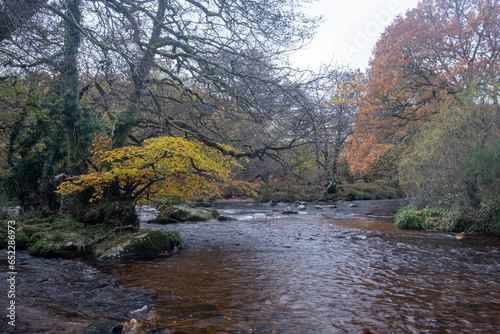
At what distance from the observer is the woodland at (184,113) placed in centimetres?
668

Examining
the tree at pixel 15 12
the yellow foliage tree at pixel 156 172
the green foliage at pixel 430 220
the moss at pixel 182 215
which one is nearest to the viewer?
the tree at pixel 15 12

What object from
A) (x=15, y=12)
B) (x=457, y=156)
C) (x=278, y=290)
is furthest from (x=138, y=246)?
(x=457, y=156)

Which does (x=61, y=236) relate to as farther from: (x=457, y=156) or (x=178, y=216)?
(x=457, y=156)

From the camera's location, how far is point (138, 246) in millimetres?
8148

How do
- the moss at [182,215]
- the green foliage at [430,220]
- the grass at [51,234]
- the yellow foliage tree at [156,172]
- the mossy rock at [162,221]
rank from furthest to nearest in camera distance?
the moss at [182,215] → the mossy rock at [162,221] → the green foliage at [430,220] → the grass at [51,234] → the yellow foliage tree at [156,172]

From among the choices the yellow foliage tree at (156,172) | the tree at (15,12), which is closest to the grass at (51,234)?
the yellow foliage tree at (156,172)

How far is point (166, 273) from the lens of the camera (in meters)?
6.38

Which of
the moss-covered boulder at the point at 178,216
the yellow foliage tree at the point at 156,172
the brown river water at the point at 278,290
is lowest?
the brown river water at the point at 278,290

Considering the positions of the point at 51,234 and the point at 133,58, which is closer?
the point at 133,58

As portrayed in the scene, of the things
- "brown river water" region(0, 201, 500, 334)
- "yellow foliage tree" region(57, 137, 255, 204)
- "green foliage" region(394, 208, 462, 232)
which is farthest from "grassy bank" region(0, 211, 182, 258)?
"green foliage" region(394, 208, 462, 232)

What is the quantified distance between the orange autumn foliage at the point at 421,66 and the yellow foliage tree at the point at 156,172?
458 inches

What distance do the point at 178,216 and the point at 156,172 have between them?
21.7 feet

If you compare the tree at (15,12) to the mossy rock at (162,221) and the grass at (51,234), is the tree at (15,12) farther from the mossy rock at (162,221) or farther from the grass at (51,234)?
the mossy rock at (162,221)

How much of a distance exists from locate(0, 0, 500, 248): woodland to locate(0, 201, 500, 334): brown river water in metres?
2.29
